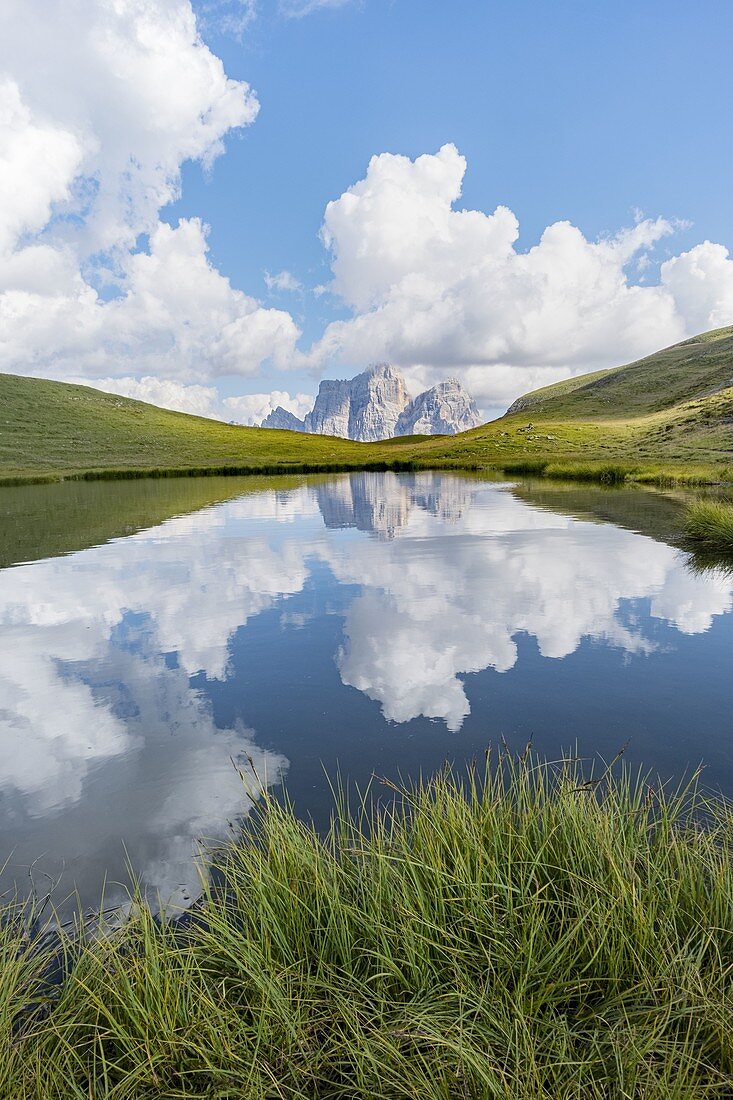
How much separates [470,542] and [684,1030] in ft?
67.4

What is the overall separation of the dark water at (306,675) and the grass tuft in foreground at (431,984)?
5.54ft

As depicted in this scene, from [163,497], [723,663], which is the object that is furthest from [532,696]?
[163,497]

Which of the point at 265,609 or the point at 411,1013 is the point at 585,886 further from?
the point at 265,609

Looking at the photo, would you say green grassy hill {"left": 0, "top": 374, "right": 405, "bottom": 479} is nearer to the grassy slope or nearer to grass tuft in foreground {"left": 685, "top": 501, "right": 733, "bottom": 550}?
the grassy slope

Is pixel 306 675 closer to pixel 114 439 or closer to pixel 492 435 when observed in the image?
pixel 492 435

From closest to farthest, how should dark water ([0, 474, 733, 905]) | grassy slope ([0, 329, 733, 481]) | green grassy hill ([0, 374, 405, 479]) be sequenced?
dark water ([0, 474, 733, 905])
grassy slope ([0, 329, 733, 481])
green grassy hill ([0, 374, 405, 479])

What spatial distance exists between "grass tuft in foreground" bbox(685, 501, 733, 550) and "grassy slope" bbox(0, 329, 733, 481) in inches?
782

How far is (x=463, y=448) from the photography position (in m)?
97.8

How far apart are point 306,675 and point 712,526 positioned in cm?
1701

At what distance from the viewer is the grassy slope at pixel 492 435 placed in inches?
2499

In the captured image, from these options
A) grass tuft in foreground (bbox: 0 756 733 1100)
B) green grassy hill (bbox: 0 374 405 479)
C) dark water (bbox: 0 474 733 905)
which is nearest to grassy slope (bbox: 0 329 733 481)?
green grassy hill (bbox: 0 374 405 479)

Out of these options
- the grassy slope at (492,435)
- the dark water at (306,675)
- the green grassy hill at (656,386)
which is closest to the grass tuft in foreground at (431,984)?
the dark water at (306,675)

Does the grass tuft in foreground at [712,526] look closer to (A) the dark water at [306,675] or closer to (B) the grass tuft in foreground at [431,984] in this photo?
(A) the dark water at [306,675]

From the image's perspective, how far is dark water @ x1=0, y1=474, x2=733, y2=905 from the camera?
6.62m
